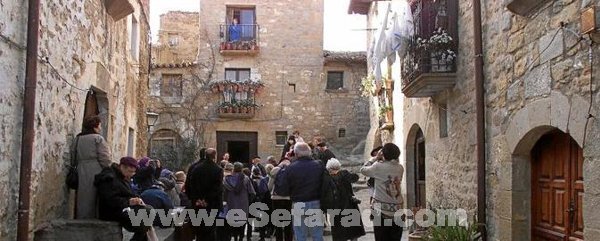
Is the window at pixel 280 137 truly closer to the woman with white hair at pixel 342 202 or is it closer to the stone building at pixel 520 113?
the stone building at pixel 520 113

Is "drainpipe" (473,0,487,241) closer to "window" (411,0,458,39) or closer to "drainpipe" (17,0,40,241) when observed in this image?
"window" (411,0,458,39)

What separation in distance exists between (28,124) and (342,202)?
11.0ft

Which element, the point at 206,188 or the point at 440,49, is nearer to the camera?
the point at 440,49

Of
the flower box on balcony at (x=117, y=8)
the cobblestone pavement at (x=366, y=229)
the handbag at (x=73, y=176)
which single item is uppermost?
the flower box on balcony at (x=117, y=8)

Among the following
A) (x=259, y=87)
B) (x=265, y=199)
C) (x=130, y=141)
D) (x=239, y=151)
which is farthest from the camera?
(x=239, y=151)

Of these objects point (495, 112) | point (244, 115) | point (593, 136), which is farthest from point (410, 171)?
point (244, 115)

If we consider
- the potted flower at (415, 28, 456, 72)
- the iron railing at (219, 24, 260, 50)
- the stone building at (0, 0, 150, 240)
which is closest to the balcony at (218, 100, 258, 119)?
the iron railing at (219, 24, 260, 50)

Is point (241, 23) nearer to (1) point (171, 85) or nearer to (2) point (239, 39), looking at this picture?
(2) point (239, 39)

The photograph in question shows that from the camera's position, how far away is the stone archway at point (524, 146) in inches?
183

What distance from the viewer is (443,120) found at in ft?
26.0

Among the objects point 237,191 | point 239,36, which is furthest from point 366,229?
point 239,36

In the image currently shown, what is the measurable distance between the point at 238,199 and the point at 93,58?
2.64 metres

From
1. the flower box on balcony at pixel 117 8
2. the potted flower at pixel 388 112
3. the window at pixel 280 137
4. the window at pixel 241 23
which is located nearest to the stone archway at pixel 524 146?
the flower box on balcony at pixel 117 8

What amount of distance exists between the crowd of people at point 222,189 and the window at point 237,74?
40.4ft
